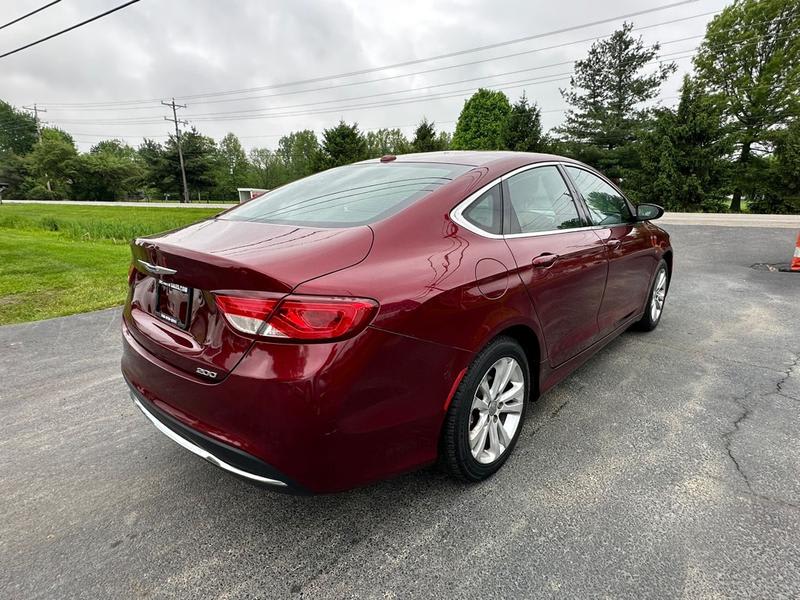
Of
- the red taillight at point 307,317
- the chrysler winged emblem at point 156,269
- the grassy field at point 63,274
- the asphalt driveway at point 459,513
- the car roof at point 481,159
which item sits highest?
the car roof at point 481,159

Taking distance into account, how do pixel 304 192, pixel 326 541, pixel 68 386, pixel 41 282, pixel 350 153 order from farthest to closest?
pixel 350 153, pixel 41 282, pixel 68 386, pixel 304 192, pixel 326 541

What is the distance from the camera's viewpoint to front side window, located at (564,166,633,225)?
10.4 feet

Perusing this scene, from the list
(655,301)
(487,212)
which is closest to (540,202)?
(487,212)

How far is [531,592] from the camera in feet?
5.36

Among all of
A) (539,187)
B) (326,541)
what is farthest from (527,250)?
(326,541)

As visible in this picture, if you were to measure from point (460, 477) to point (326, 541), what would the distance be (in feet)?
2.16

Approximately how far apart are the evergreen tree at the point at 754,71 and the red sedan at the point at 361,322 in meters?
29.3

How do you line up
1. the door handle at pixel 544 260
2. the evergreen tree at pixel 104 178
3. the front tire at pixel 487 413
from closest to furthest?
the front tire at pixel 487 413
the door handle at pixel 544 260
the evergreen tree at pixel 104 178

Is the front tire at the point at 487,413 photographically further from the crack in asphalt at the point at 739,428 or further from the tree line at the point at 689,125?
the tree line at the point at 689,125

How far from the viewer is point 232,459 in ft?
5.39

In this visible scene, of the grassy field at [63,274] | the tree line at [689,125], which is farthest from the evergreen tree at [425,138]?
the grassy field at [63,274]

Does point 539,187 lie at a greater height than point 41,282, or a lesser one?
greater

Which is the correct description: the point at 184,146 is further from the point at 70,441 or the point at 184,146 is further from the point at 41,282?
the point at 70,441

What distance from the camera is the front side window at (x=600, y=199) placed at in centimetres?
316
